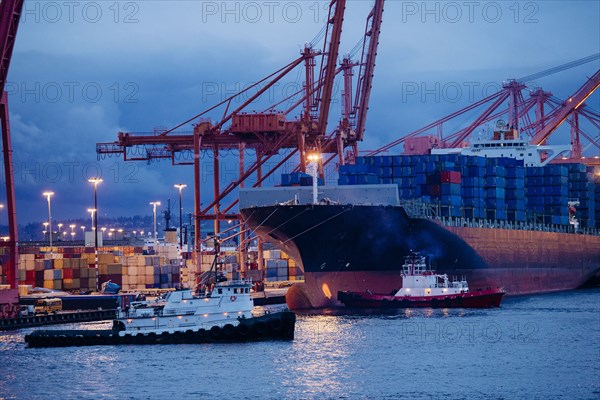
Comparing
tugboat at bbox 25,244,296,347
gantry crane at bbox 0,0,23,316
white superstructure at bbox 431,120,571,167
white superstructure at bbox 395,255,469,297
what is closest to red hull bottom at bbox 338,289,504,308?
white superstructure at bbox 395,255,469,297

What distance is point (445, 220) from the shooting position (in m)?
76.9

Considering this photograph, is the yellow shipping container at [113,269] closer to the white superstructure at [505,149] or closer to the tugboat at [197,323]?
the white superstructure at [505,149]

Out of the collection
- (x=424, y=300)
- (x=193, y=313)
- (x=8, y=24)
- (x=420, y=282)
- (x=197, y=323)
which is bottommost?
(x=197, y=323)

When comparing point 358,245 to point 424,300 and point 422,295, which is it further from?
point 424,300

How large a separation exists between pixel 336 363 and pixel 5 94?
24677mm

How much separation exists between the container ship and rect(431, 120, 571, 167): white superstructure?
9 cm

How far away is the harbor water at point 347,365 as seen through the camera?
42125 mm

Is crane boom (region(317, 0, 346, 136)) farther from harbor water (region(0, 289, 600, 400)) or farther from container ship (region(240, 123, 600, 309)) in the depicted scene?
harbor water (region(0, 289, 600, 400))

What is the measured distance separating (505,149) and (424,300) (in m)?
37.0

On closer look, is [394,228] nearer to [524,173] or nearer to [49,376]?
[524,173]

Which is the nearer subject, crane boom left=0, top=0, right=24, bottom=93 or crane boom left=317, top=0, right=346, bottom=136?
crane boom left=0, top=0, right=24, bottom=93

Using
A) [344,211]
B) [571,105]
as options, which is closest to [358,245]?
[344,211]

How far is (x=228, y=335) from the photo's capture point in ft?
176

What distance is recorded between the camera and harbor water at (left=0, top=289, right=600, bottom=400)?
1658 inches
